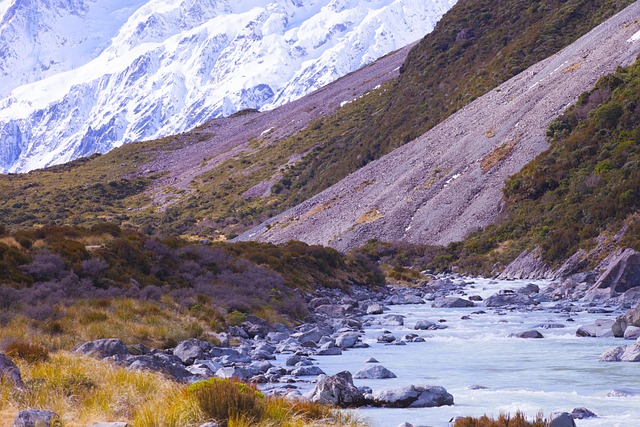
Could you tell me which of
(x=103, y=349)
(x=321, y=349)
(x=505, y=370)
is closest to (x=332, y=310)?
(x=321, y=349)

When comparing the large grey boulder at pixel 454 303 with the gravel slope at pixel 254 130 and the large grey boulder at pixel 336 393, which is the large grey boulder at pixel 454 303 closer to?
the large grey boulder at pixel 336 393

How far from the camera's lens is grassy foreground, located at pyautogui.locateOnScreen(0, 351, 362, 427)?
9305 millimetres

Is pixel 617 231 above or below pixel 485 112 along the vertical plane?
below

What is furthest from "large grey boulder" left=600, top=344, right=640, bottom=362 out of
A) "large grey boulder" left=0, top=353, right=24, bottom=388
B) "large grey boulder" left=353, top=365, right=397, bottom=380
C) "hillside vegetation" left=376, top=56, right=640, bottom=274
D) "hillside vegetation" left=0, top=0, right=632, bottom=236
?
"hillside vegetation" left=0, top=0, right=632, bottom=236

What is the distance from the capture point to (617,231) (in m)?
37.6

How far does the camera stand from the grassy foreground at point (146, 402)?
30.5 ft

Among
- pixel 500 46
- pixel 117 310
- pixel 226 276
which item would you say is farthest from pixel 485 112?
pixel 117 310

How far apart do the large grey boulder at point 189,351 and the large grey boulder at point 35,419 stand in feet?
28.6

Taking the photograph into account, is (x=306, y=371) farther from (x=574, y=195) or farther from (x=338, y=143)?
(x=338, y=143)

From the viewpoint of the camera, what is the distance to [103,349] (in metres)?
15.8

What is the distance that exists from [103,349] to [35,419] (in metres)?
6.99

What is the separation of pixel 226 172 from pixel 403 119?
46.6 m

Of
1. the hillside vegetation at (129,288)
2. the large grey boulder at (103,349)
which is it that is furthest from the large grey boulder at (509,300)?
the large grey boulder at (103,349)

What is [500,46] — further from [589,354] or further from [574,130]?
[589,354]
